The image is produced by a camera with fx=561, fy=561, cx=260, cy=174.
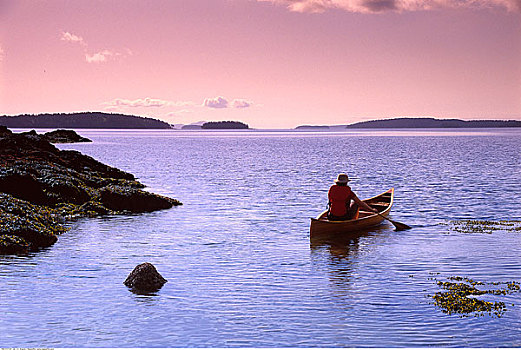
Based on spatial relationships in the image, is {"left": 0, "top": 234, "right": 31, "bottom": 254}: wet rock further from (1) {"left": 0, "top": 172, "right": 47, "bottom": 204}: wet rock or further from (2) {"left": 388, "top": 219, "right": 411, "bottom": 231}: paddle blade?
(2) {"left": 388, "top": 219, "right": 411, "bottom": 231}: paddle blade

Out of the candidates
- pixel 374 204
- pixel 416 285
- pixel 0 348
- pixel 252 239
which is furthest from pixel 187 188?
pixel 0 348

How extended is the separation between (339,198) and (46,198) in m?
14.7

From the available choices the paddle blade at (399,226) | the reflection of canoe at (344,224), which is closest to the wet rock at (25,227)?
the reflection of canoe at (344,224)

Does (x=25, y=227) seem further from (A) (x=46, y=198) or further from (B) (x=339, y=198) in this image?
(B) (x=339, y=198)

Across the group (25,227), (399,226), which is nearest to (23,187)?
(25,227)

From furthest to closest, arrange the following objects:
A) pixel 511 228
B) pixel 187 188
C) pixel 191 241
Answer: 1. pixel 187 188
2. pixel 511 228
3. pixel 191 241

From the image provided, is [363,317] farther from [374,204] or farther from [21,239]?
[374,204]

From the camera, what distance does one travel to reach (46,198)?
2766cm

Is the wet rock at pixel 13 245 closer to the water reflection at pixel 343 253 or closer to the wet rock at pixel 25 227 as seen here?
the wet rock at pixel 25 227

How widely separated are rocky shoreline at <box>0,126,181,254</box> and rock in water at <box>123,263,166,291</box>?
5.81 m

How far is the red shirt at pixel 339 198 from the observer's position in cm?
2194

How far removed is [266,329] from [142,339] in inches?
99.7

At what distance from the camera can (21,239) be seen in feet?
62.8

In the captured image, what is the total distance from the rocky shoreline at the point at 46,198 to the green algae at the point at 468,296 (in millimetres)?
13313
